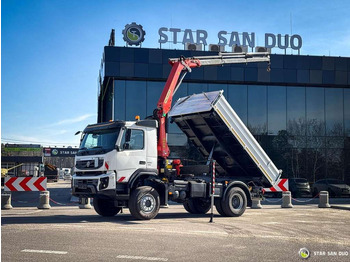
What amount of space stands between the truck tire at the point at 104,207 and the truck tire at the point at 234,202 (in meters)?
3.61

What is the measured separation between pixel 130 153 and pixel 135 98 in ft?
73.4

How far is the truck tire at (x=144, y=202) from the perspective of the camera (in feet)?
41.0

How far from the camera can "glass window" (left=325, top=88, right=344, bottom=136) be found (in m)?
37.3

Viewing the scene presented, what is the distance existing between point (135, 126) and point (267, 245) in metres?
5.84

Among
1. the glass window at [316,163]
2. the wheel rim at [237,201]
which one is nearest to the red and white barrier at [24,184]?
the wheel rim at [237,201]

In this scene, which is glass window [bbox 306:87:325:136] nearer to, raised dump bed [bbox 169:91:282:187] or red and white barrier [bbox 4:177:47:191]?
raised dump bed [bbox 169:91:282:187]

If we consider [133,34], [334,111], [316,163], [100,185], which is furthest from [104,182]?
[334,111]

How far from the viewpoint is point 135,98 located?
3491cm

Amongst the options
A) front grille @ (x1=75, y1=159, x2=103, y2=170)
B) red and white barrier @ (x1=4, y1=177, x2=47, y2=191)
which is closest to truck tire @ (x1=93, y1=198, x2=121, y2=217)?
front grille @ (x1=75, y1=159, x2=103, y2=170)

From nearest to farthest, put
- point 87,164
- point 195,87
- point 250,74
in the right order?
point 87,164 < point 195,87 < point 250,74

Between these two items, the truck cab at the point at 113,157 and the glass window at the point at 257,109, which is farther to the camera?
the glass window at the point at 257,109

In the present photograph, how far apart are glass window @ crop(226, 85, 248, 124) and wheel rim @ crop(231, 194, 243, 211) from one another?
71.7 feet

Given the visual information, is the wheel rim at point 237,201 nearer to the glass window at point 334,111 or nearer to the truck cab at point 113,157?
the truck cab at point 113,157

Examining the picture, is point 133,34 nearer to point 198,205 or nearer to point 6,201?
point 6,201
